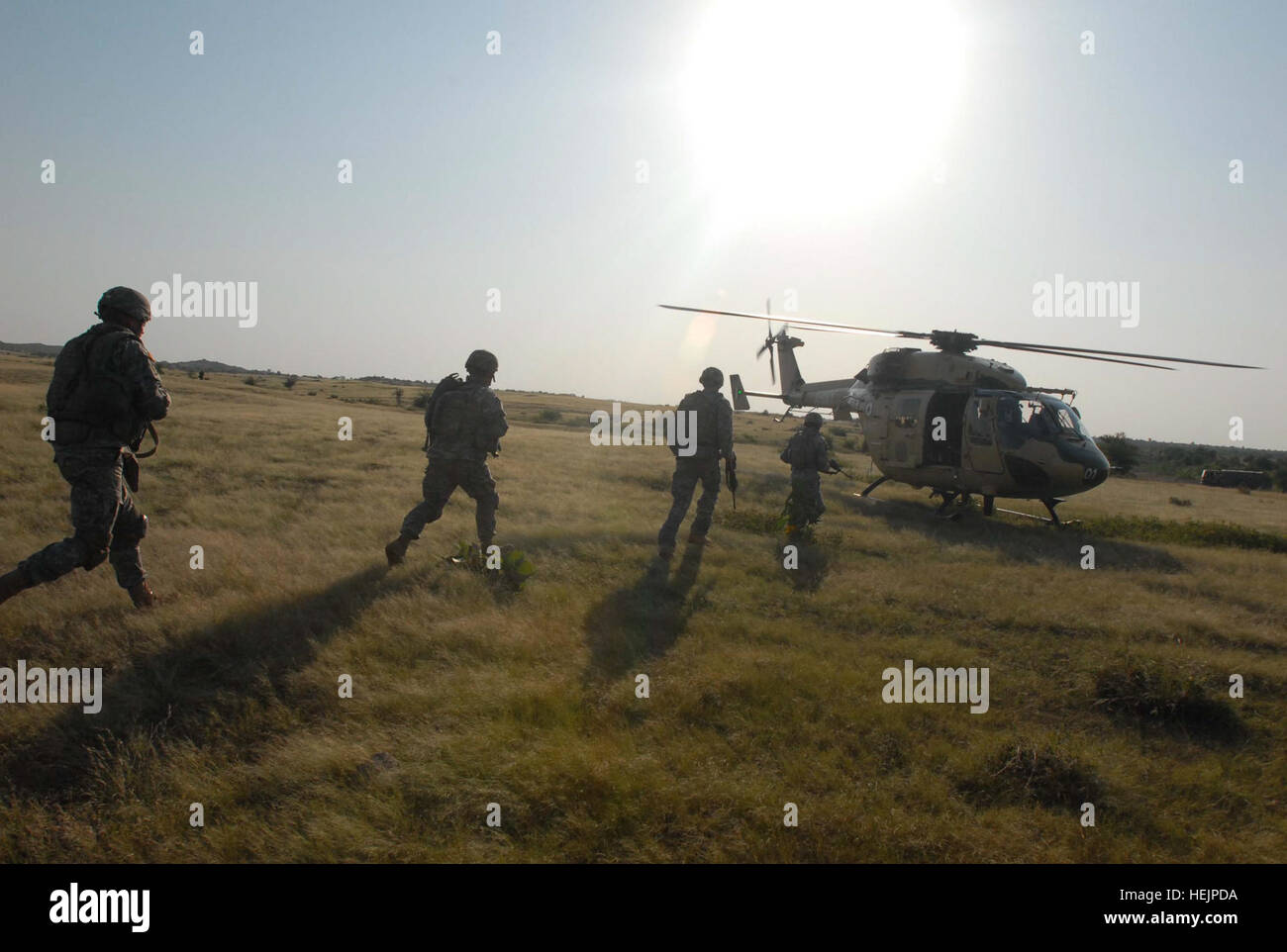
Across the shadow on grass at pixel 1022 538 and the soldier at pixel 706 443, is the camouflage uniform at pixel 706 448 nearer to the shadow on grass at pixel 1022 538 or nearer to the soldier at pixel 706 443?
the soldier at pixel 706 443

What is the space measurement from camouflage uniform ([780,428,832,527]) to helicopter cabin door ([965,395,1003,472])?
405cm

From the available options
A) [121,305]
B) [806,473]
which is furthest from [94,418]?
[806,473]

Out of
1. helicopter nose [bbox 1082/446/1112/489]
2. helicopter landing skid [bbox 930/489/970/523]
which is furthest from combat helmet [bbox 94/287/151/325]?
helicopter nose [bbox 1082/446/1112/489]

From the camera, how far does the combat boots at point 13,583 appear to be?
498 cm

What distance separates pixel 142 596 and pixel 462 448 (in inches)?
123

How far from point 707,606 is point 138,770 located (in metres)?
4.98

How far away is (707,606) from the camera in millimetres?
7492

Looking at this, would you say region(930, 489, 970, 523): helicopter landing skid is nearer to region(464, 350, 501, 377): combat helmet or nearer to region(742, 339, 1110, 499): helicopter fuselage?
region(742, 339, 1110, 499): helicopter fuselage

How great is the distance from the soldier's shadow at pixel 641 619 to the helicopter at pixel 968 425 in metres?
5.98

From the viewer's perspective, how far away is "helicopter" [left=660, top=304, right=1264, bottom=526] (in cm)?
1329

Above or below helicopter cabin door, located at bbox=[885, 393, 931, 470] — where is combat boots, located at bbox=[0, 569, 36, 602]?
below

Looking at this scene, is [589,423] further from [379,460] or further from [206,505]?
[206,505]

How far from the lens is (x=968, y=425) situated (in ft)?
46.3
